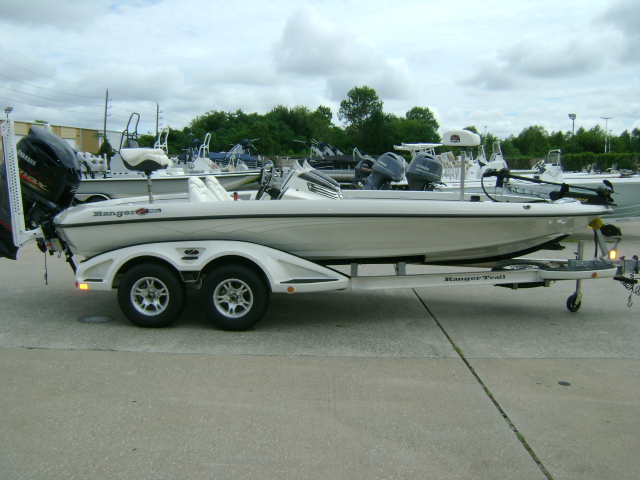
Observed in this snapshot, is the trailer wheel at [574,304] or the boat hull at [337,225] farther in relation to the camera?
the trailer wheel at [574,304]

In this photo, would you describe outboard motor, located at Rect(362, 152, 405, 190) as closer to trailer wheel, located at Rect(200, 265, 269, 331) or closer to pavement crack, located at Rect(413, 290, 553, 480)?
pavement crack, located at Rect(413, 290, 553, 480)

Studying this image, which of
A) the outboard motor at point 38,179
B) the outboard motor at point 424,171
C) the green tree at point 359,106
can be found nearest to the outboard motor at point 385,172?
the outboard motor at point 424,171

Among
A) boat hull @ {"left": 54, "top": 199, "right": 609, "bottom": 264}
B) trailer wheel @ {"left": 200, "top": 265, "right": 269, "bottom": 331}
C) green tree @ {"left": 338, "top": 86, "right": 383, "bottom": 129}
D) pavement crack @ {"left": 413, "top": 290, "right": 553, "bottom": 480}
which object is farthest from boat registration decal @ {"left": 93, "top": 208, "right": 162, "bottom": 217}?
green tree @ {"left": 338, "top": 86, "right": 383, "bottom": 129}

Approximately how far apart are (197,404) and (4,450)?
1156 millimetres

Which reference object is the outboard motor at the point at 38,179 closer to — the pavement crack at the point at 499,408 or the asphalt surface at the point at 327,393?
the asphalt surface at the point at 327,393

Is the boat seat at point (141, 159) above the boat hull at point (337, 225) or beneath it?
above

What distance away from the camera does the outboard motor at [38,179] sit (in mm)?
5832

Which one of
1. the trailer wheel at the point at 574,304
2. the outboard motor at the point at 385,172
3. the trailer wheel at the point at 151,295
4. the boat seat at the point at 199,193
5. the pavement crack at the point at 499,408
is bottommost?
the pavement crack at the point at 499,408

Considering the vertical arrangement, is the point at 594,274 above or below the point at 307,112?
below

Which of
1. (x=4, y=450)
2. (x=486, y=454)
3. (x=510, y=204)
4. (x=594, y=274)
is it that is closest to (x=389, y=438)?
(x=486, y=454)

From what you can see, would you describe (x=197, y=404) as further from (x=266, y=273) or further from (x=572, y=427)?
(x=572, y=427)

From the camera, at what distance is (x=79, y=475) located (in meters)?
2.97

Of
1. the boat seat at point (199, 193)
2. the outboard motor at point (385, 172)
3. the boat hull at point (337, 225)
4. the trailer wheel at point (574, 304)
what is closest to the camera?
the boat hull at point (337, 225)

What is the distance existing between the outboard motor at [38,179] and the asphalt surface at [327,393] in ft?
3.24
